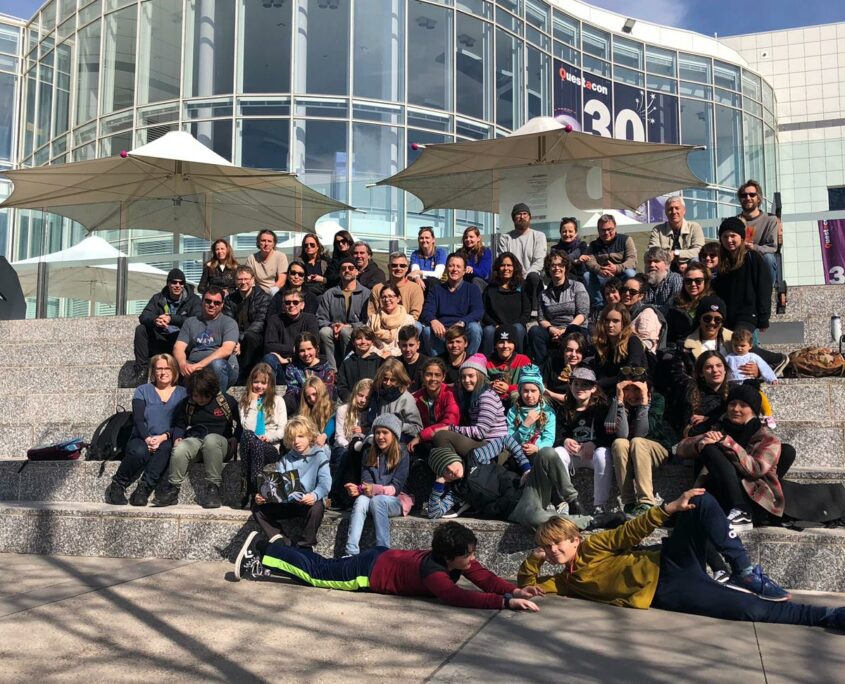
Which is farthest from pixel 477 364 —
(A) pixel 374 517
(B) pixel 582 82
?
(B) pixel 582 82

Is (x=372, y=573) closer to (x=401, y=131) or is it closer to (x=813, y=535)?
(x=813, y=535)

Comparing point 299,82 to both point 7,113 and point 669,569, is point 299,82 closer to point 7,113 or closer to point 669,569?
point 7,113

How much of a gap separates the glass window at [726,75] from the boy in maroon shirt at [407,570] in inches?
1095

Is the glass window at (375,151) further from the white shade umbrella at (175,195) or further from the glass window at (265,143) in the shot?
the white shade umbrella at (175,195)

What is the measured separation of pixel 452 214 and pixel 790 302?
27.8 feet

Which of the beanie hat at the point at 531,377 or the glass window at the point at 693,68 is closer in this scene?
the beanie hat at the point at 531,377

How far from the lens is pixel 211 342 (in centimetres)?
861

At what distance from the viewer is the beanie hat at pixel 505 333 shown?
296 inches

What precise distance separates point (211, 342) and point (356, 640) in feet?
15.5

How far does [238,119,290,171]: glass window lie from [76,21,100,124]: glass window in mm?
4627

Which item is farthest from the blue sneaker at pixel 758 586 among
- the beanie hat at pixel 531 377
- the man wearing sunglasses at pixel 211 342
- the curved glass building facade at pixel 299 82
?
the curved glass building facade at pixel 299 82

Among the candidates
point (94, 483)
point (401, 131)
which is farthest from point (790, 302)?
point (401, 131)

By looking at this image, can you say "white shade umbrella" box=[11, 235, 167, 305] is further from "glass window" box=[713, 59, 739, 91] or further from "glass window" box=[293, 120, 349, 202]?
"glass window" box=[713, 59, 739, 91]

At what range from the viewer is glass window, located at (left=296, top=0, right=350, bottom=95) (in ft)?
69.7
